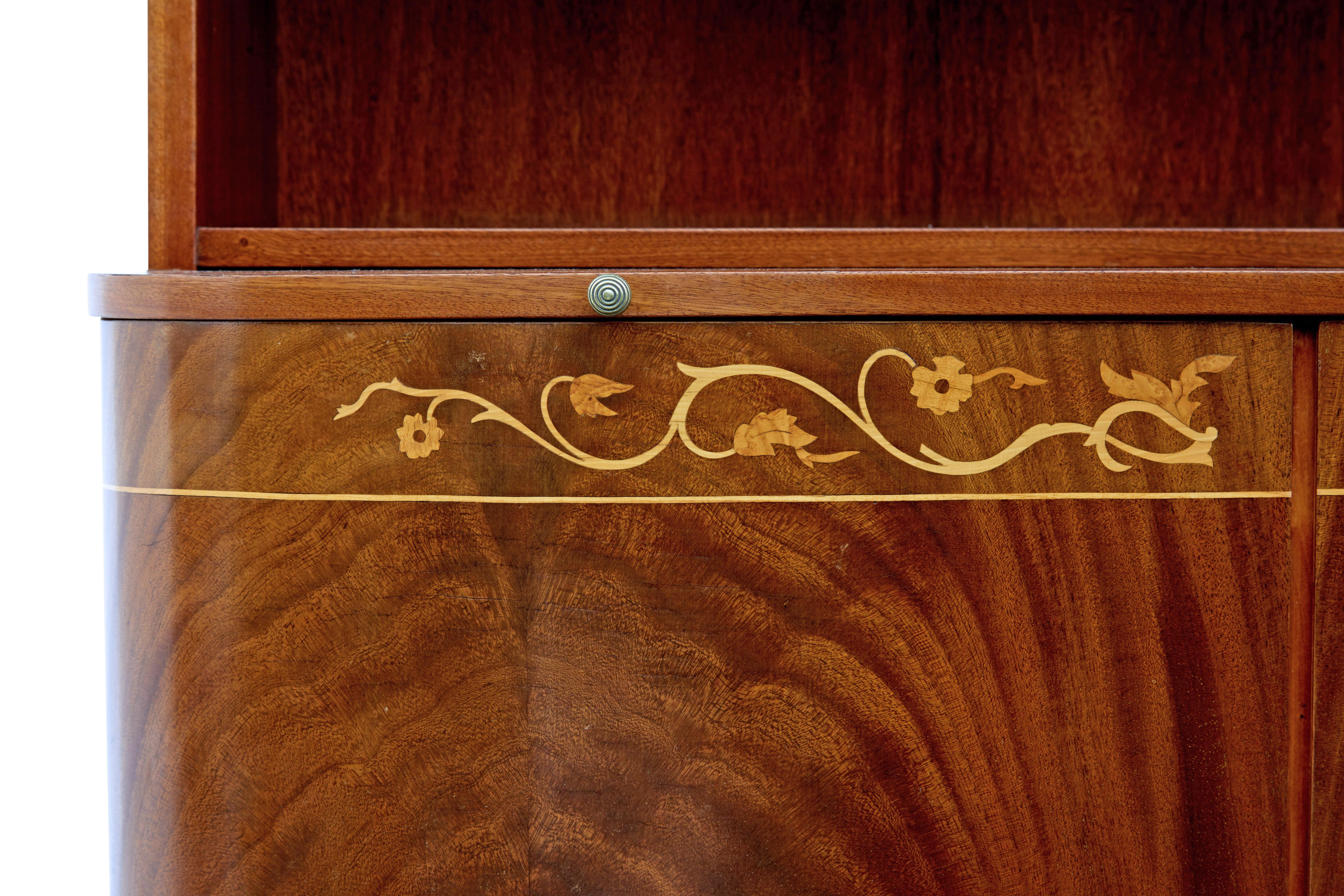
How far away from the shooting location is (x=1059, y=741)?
601 millimetres

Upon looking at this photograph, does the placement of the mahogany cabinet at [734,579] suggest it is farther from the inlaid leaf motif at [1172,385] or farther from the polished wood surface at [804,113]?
the polished wood surface at [804,113]

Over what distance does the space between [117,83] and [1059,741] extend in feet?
3.11

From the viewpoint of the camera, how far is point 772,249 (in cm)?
64

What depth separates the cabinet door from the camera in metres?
0.59

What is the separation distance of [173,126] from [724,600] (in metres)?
0.43

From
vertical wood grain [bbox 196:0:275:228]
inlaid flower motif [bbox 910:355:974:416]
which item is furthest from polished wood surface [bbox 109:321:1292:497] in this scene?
vertical wood grain [bbox 196:0:275:228]

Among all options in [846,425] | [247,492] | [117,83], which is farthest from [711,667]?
[117,83]

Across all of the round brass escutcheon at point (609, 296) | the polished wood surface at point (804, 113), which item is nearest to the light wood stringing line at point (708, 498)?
the round brass escutcheon at point (609, 296)

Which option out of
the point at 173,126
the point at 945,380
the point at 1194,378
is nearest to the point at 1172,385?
the point at 1194,378

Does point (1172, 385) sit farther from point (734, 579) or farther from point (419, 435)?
point (419, 435)

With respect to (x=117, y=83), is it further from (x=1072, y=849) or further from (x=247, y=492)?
(x=1072, y=849)

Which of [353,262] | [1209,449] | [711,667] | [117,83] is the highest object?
[117,83]

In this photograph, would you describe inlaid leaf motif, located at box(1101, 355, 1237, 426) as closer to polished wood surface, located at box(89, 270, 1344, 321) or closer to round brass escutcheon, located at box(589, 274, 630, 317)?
polished wood surface, located at box(89, 270, 1344, 321)

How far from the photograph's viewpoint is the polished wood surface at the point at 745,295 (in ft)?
1.93
